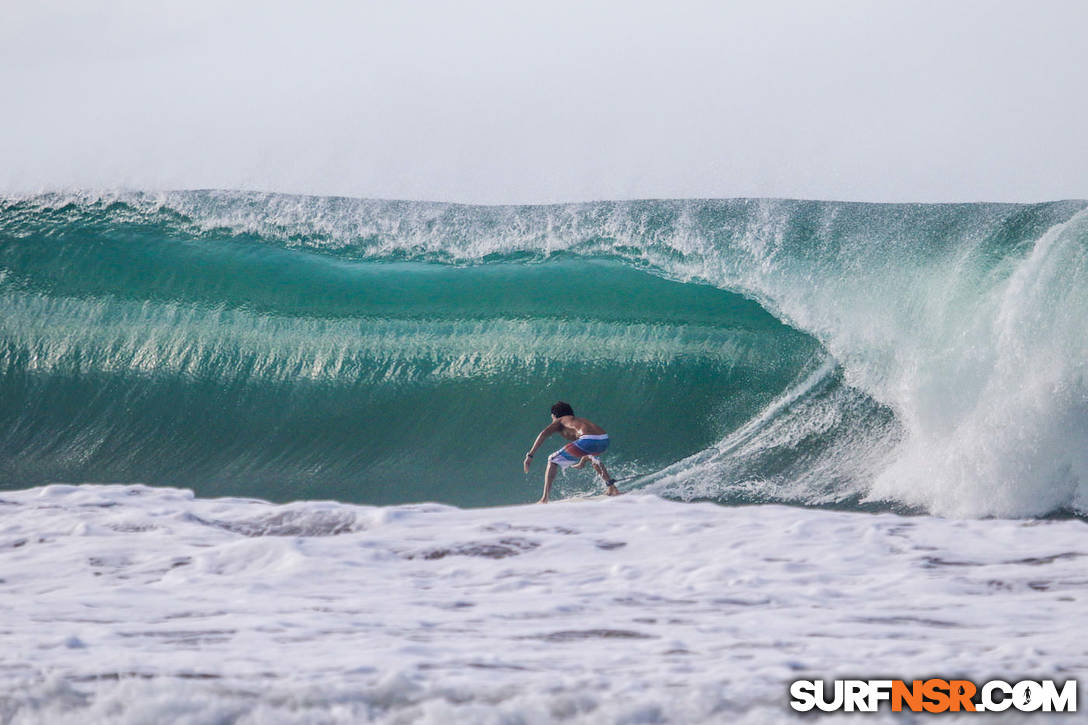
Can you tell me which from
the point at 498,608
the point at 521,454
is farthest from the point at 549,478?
the point at 498,608

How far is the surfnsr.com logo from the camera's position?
132 inches

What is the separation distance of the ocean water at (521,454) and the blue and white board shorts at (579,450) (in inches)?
21.3

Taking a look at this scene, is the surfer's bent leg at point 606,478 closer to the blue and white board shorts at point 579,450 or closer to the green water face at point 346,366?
the blue and white board shorts at point 579,450

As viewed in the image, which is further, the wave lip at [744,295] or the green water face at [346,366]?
the green water face at [346,366]

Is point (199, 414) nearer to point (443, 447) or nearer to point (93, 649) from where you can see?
point (443, 447)

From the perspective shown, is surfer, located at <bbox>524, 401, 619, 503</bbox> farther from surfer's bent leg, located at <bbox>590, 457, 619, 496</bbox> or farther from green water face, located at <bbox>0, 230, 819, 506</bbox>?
green water face, located at <bbox>0, 230, 819, 506</bbox>

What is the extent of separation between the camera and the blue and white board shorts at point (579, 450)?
801 cm

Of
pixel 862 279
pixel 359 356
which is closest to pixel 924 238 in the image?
pixel 862 279

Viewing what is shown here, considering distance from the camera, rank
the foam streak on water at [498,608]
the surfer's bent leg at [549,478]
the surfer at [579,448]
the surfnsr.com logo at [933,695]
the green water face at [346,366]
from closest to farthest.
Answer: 1. the surfnsr.com logo at [933,695]
2. the foam streak on water at [498,608]
3. the surfer's bent leg at [549,478]
4. the surfer at [579,448]
5. the green water face at [346,366]

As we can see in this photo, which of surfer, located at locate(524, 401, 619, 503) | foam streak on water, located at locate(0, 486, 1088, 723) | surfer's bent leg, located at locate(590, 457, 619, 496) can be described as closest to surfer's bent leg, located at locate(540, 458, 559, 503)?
surfer, located at locate(524, 401, 619, 503)

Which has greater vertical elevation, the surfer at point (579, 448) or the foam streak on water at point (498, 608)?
the surfer at point (579, 448)

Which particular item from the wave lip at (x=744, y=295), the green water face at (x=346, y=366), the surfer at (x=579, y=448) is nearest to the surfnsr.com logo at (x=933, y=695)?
the wave lip at (x=744, y=295)

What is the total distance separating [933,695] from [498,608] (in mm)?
1898

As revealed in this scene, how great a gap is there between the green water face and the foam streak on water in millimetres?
2471
